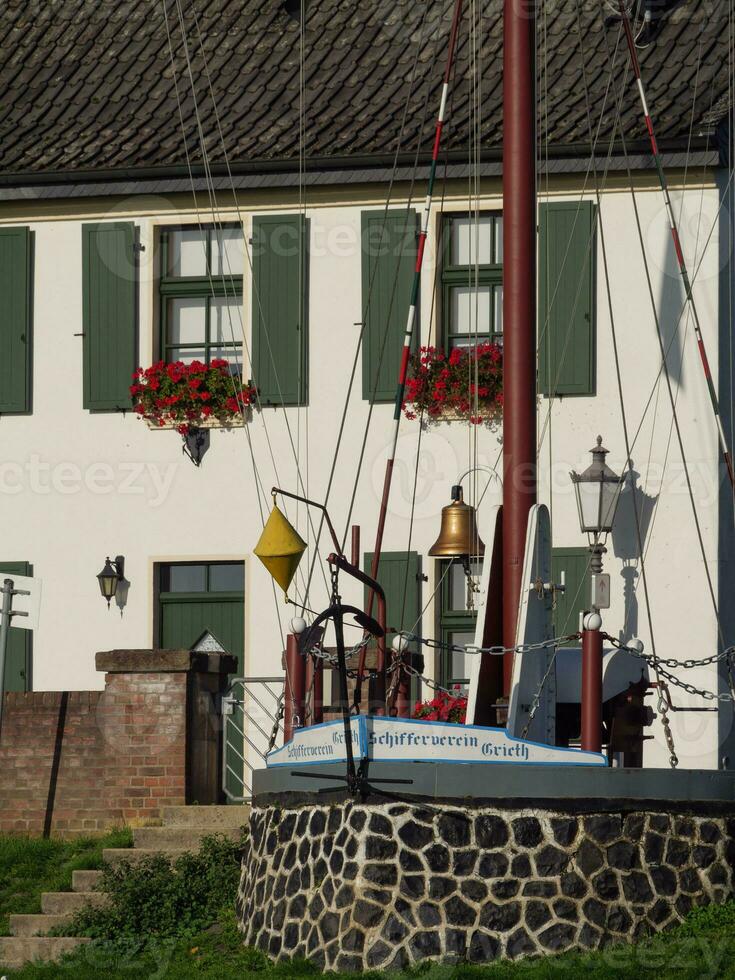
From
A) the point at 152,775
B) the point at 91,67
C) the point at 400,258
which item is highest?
the point at 91,67

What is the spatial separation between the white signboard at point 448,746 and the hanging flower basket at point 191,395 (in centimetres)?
785

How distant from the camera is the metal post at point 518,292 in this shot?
14641 millimetres

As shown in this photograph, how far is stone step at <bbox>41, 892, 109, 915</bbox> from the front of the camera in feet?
50.1

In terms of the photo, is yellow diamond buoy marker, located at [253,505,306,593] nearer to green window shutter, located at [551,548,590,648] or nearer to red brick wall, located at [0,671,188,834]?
red brick wall, located at [0,671,188,834]

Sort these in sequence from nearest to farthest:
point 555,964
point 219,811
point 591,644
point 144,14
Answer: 1. point 555,964
2. point 591,644
3. point 219,811
4. point 144,14

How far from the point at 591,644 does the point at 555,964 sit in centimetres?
209

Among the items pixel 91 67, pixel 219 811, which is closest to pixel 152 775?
pixel 219 811

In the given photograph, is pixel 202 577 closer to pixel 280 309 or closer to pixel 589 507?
pixel 280 309

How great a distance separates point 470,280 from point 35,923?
8385 millimetres

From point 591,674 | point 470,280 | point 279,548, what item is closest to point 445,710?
point 279,548

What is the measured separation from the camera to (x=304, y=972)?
1286 centimetres

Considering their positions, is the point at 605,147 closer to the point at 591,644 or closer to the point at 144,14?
the point at 144,14

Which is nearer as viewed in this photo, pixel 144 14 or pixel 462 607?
pixel 462 607

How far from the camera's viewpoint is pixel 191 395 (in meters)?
20.5
